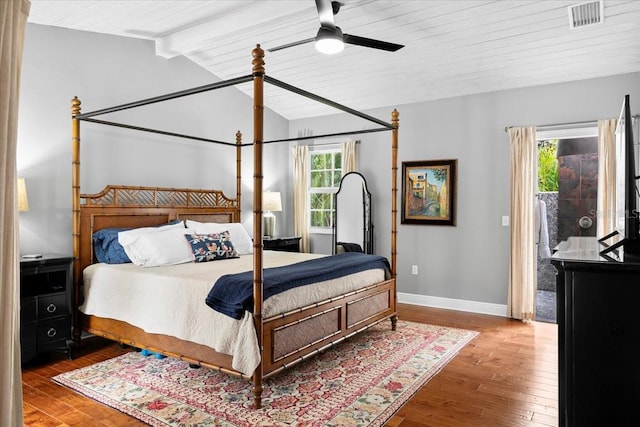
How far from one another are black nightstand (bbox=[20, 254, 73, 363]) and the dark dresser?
3625 mm

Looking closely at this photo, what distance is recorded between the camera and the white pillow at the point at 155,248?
12.6ft

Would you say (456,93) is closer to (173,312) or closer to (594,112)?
→ (594,112)

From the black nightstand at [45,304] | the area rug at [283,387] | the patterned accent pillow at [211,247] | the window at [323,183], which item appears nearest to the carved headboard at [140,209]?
the black nightstand at [45,304]

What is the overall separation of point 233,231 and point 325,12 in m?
2.63

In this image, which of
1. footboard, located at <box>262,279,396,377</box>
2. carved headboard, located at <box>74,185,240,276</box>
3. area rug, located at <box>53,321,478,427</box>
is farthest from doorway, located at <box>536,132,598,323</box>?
carved headboard, located at <box>74,185,240,276</box>

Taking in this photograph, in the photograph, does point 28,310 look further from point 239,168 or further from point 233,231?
point 239,168

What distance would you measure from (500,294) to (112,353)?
414 cm

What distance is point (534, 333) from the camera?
4.43m

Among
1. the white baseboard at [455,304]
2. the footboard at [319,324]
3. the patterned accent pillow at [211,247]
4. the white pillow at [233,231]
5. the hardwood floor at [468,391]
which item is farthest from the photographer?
the white baseboard at [455,304]

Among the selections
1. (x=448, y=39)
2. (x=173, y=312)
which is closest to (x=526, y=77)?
(x=448, y=39)

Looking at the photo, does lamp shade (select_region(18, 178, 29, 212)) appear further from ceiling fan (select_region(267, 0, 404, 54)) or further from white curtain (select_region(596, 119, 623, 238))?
white curtain (select_region(596, 119, 623, 238))

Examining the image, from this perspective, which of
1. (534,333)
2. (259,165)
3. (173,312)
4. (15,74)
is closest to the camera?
(15,74)

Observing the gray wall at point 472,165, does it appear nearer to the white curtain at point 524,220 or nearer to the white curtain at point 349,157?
the white curtain at point 524,220

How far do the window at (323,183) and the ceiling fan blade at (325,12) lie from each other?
3264 millimetres
